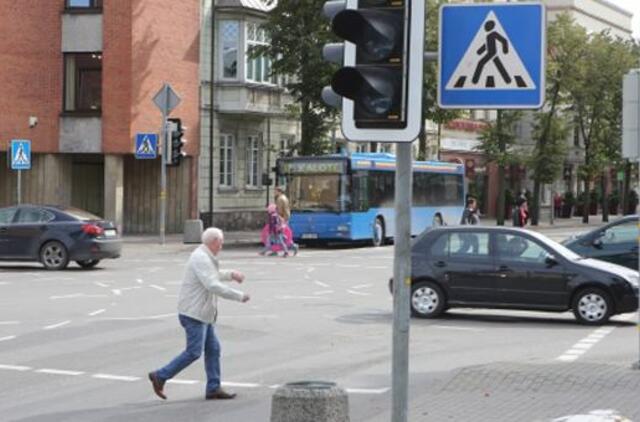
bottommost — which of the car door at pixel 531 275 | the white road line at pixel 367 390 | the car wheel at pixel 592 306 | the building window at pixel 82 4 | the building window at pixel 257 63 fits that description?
the white road line at pixel 367 390

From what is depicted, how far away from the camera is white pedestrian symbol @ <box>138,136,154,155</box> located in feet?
113

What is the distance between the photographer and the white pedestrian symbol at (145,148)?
3438 centimetres

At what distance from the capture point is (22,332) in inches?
603

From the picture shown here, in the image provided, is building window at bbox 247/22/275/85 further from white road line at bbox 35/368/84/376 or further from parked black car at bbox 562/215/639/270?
white road line at bbox 35/368/84/376

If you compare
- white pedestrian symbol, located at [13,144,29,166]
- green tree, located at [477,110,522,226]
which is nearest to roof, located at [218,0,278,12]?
white pedestrian symbol, located at [13,144,29,166]

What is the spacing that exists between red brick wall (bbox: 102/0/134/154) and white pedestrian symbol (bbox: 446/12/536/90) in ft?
109

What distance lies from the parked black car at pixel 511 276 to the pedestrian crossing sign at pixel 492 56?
11.0m

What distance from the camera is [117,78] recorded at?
3941 cm

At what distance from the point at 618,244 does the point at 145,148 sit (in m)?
17.0

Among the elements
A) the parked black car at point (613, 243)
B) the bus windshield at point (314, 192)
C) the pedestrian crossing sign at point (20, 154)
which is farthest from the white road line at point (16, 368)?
the bus windshield at point (314, 192)

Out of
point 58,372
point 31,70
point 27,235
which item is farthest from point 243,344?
point 31,70

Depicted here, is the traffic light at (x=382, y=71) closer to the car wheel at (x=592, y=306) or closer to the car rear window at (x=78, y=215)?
the car wheel at (x=592, y=306)

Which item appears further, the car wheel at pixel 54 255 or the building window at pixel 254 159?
the building window at pixel 254 159

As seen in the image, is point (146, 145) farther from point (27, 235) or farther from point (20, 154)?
point (27, 235)
